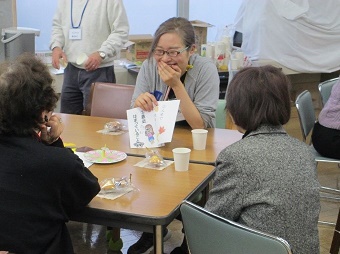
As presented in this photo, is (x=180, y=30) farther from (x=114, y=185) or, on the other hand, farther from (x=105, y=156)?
(x=114, y=185)

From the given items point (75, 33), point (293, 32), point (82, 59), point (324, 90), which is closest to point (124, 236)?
point (82, 59)

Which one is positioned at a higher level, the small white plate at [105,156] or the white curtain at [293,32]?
the white curtain at [293,32]

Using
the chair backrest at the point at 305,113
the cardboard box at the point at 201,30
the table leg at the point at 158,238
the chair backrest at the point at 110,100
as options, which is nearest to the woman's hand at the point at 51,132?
the table leg at the point at 158,238

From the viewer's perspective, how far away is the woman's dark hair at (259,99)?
5.18 feet

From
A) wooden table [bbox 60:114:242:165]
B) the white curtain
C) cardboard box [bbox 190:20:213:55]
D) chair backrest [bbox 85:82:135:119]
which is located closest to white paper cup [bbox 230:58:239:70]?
cardboard box [bbox 190:20:213:55]

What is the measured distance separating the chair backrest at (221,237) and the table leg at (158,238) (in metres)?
0.10

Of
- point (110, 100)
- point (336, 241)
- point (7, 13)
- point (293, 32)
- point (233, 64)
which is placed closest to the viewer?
point (336, 241)

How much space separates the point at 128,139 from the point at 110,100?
0.65 m

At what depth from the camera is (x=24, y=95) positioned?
146cm

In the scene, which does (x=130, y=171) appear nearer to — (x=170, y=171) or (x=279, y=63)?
(x=170, y=171)

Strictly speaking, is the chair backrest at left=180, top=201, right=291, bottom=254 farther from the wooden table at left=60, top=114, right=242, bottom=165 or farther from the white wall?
the white wall

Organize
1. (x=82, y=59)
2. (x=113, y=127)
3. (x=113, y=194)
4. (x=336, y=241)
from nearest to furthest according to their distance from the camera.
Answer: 1. (x=113, y=194)
2. (x=113, y=127)
3. (x=336, y=241)
4. (x=82, y=59)

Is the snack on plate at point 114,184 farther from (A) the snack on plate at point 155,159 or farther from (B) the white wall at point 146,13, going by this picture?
(B) the white wall at point 146,13

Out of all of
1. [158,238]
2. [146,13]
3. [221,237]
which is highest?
[146,13]
